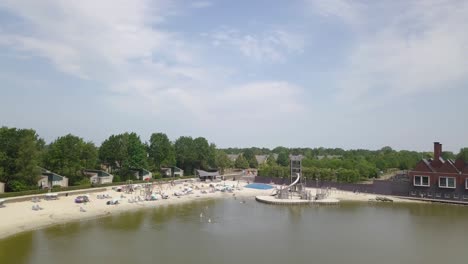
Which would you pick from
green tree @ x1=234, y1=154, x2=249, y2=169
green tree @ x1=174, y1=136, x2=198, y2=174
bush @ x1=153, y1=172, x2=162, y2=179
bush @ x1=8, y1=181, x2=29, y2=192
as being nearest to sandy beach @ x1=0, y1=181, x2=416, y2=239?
bush @ x1=8, y1=181, x2=29, y2=192

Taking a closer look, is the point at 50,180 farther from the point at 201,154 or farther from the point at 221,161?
the point at 221,161

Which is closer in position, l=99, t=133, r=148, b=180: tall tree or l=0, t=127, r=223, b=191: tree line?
l=0, t=127, r=223, b=191: tree line

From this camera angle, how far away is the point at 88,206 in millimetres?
53938

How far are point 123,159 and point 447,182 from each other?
2461 inches

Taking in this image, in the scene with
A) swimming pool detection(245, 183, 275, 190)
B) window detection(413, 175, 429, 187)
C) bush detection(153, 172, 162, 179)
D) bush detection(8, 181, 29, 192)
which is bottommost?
swimming pool detection(245, 183, 275, 190)

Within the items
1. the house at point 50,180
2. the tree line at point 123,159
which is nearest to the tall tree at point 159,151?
the tree line at point 123,159

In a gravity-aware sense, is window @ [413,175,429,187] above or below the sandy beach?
above

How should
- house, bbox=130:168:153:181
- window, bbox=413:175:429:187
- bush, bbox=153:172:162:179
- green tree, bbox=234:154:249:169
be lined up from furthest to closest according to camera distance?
green tree, bbox=234:154:249:169
bush, bbox=153:172:162:179
house, bbox=130:168:153:181
window, bbox=413:175:429:187

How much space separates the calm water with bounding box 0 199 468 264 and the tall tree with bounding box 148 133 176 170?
34.4m

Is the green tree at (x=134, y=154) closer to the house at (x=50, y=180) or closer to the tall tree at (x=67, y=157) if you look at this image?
the tall tree at (x=67, y=157)

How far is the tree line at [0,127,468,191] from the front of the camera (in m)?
56.1

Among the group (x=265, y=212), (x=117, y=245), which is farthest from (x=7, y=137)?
(x=265, y=212)

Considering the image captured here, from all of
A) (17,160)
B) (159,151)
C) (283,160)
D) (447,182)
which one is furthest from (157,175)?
(447,182)

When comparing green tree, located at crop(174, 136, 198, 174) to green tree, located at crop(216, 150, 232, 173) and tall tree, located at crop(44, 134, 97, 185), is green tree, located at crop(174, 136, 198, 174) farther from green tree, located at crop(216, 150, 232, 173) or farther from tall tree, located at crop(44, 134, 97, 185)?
tall tree, located at crop(44, 134, 97, 185)
